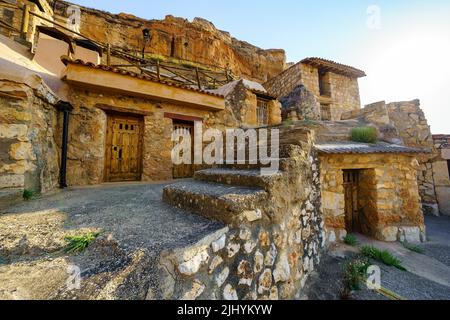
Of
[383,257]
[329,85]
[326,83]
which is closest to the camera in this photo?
[383,257]

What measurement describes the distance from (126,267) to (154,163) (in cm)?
478

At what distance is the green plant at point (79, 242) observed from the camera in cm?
136

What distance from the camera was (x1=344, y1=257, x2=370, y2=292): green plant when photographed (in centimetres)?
273

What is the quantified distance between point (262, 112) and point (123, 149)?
257 inches

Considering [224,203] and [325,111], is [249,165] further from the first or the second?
[325,111]

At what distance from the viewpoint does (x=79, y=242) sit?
141cm

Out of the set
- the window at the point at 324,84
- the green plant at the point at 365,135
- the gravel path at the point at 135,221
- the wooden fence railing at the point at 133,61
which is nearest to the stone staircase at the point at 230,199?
the gravel path at the point at 135,221

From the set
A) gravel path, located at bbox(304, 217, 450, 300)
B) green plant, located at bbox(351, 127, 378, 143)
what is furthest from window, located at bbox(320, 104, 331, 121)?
gravel path, located at bbox(304, 217, 450, 300)

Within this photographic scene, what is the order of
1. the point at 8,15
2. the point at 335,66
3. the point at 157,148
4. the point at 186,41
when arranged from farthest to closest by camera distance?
the point at 186,41, the point at 335,66, the point at 8,15, the point at 157,148

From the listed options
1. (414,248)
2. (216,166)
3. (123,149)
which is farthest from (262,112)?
(414,248)

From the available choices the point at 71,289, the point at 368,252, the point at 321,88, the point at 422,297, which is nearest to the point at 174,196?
the point at 71,289

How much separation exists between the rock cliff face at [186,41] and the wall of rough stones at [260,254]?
17.9 meters

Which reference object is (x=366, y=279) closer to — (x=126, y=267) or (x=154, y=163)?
(x=126, y=267)

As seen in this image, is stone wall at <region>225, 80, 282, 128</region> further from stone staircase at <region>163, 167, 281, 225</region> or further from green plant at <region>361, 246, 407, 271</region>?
green plant at <region>361, 246, 407, 271</region>
